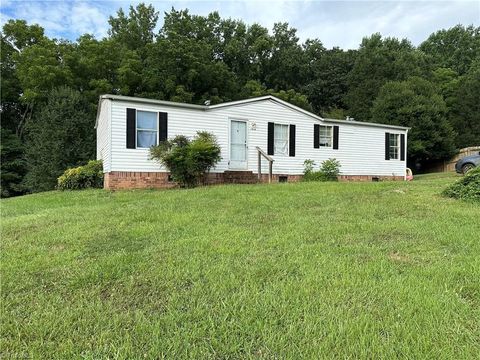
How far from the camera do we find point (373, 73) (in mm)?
31250

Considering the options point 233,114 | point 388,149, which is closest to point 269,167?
point 233,114

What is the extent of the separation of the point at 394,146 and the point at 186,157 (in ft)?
33.9

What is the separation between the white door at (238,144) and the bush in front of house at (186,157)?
7.39 feet

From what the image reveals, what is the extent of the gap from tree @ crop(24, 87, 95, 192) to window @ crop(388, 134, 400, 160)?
45.1 feet

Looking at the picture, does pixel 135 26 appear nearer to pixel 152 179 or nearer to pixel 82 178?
pixel 82 178

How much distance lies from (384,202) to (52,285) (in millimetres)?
5459

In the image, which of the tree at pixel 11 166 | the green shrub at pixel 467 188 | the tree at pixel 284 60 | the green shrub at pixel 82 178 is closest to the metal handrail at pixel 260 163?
the green shrub at pixel 82 178

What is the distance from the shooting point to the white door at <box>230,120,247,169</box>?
13.2 m

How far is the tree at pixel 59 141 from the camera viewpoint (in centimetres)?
1691

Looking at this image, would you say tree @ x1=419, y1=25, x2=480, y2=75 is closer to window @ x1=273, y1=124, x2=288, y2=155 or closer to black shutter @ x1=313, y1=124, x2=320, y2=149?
black shutter @ x1=313, y1=124, x2=320, y2=149

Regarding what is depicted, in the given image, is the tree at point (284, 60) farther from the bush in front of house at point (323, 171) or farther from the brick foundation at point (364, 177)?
the bush in front of house at point (323, 171)

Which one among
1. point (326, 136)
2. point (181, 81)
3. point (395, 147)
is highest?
point (181, 81)

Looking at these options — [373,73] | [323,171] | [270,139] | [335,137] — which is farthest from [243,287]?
[373,73]

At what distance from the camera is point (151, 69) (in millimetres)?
22875
